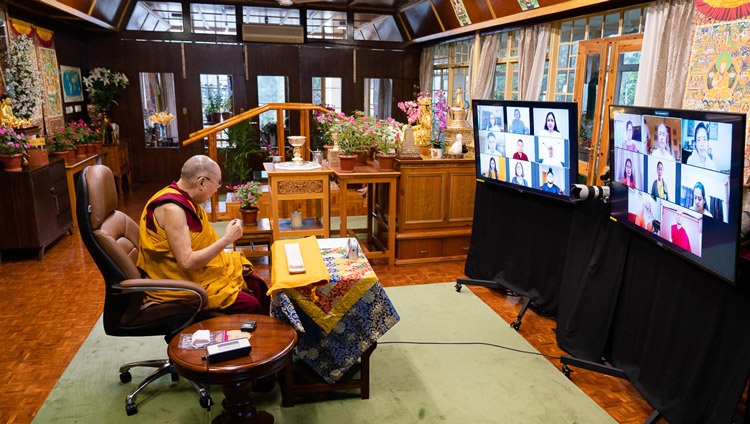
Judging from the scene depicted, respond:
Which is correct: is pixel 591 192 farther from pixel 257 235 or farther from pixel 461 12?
→ pixel 461 12

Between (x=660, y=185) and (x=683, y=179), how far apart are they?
16 cm

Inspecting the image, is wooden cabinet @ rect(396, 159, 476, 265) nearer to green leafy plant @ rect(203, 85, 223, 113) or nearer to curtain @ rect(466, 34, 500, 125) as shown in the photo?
curtain @ rect(466, 34, 500, 125)

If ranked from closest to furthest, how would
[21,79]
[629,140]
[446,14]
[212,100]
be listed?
[629,140], [21,79], [446,14], [212,100]

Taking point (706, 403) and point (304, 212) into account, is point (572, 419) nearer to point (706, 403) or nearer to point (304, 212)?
point (706, 403)

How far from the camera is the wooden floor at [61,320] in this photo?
2.64 meters

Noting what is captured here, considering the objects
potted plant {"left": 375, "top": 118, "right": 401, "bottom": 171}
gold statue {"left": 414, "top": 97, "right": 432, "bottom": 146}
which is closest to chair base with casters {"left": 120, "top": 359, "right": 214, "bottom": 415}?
potted plant {"left": 375, "top": 118, "right": 401, "bottom": 171}

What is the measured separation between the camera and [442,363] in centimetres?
299

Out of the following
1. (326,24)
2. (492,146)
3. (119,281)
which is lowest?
(119,281)

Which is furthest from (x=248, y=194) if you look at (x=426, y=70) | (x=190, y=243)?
(x=426, y=70)

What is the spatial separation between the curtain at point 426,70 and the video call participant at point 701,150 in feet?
22.1

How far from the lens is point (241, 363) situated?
193 centimetres

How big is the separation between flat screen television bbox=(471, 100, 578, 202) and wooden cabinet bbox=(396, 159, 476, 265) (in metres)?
0.66

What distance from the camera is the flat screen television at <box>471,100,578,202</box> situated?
3061 millimetres

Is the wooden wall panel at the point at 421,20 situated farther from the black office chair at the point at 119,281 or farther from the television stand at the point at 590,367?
the black office chair at the point at 119,281
